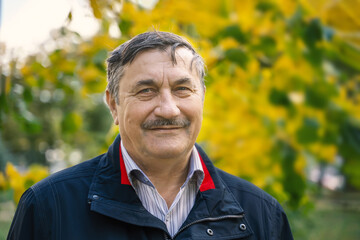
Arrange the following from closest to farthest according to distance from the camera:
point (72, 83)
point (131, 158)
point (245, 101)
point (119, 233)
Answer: point (119, 233) → point (131, 158) → point (72, 83) → point (245, 101)

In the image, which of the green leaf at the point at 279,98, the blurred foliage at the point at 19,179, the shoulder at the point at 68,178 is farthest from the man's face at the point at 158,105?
the green leaf at the point at 279,98

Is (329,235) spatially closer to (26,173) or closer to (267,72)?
(267,72)

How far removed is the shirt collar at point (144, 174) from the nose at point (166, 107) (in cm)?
26

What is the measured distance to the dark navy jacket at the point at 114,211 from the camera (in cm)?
161

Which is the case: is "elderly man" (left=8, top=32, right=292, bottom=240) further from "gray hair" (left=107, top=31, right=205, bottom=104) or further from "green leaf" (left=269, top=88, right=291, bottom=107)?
"green leaf" (left=269, top=88, right=291, bottom=107)

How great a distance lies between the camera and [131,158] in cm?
184

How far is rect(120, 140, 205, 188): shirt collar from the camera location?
1.78 m

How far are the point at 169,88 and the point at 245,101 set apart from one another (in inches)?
83.9

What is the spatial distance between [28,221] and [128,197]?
0.40m

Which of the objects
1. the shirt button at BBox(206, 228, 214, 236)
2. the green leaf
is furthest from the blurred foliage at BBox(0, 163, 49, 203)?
the green leaf

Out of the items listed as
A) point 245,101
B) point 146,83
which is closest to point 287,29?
point 245,101

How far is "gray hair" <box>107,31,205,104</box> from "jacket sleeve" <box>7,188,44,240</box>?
0.57m

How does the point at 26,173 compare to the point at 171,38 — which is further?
the point at 26,173

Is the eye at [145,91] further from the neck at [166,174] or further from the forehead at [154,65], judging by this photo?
the neck at [166,174]
